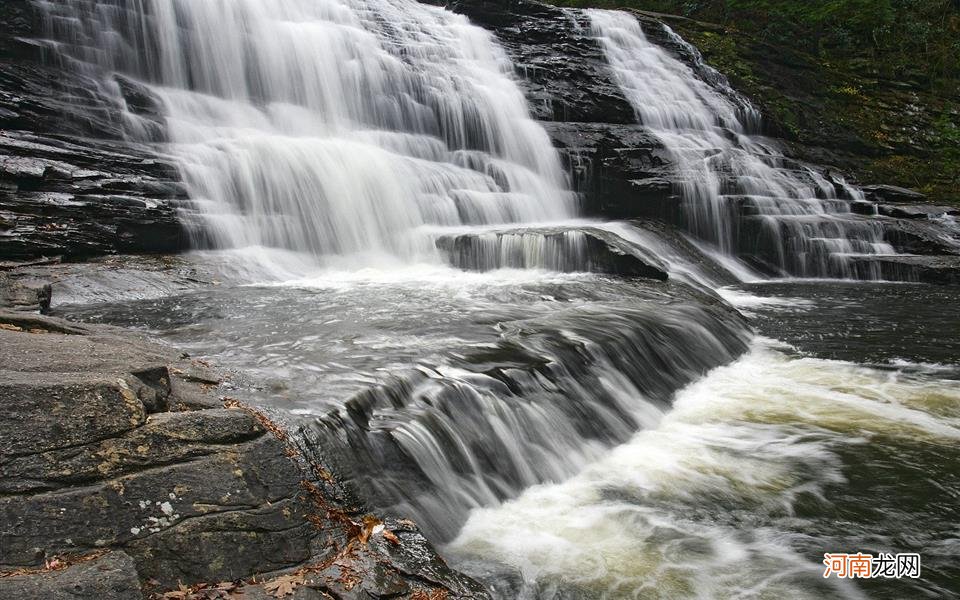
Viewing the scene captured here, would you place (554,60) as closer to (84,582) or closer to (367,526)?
(367,526)

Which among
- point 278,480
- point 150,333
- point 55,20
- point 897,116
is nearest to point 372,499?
point 278,480

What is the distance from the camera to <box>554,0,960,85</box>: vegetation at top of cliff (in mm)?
22281

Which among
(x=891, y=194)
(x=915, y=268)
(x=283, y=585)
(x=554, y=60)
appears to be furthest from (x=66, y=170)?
(x=891, y=194)

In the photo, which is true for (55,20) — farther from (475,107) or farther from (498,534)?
(498,534)

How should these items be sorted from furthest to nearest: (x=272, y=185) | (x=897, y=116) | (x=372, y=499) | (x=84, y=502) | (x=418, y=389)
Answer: (x=897, y=116), (x=272, y=185), (x=418, y=389), (x=372, y=499), (x=84, y=502)

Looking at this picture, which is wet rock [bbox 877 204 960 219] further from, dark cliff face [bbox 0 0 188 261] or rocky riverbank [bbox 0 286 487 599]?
rocky riverbank [bbox 0 286 487 599]

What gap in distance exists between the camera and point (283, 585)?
2.50m

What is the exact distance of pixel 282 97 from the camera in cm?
1533

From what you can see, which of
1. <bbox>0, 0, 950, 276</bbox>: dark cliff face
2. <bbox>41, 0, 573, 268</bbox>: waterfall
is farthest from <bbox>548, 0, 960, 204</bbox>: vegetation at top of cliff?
<bbox>41, 0, 573, 268</bbox>: waterfall

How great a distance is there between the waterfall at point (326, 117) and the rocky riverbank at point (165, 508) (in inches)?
321

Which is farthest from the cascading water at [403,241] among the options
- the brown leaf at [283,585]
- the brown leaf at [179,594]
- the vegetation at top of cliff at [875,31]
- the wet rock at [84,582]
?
the vegetation at top of cliff at [875,31]

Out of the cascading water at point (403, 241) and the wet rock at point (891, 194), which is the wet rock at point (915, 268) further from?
the cascading water at point (403, 241)

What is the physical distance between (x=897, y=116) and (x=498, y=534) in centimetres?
2243

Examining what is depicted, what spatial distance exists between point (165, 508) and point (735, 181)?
51.1 ft
